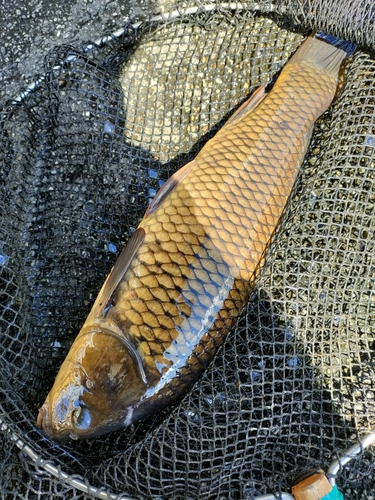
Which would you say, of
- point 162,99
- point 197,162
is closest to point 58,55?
point 162,99

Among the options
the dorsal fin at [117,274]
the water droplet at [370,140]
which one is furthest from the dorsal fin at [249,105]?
the dorsal fin at [117,274]

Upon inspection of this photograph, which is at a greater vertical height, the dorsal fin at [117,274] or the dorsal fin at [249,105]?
the dorsal fin at [249,105]

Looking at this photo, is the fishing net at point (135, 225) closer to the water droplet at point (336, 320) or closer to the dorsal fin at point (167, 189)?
the water droplet at point (336, 320)

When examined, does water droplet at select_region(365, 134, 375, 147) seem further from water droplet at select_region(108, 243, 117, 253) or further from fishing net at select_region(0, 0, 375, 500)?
water droplet at select_region(108, 243, 117, 253)

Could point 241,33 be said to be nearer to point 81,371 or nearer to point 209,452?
point 81,371

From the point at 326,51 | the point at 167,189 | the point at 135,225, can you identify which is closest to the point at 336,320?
the point at 167,189

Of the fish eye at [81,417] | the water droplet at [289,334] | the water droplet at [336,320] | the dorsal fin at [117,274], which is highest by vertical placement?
the dorsal fin at [117,274]

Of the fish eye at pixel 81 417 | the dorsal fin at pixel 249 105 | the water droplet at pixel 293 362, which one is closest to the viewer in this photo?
the fish eye at pixel 81 417
